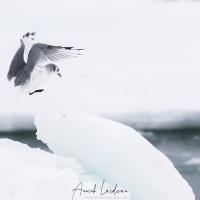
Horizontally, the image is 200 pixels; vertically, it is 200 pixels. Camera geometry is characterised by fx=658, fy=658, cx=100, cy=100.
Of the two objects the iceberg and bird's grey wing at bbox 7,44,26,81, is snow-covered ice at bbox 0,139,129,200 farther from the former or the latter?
bird's grey wing at bbox 7,44,26,81

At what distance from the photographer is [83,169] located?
6.75 metres

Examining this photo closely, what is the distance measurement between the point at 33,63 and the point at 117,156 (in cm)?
125

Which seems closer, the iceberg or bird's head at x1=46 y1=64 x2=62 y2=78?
the iceberg

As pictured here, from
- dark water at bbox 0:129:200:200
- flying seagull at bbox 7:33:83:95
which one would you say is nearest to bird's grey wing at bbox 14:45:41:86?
flying seagull at bbox 7:33:83:95

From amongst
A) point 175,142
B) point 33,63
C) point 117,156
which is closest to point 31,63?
point 33,63

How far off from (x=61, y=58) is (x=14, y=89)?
66cm

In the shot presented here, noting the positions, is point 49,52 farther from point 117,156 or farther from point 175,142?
point 175,142

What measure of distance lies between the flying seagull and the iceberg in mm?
502

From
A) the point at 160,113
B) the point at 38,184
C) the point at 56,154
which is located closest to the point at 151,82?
the point at 160,113

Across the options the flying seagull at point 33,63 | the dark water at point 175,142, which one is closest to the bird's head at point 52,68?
the flying seagull at point 33,63

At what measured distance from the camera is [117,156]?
6602mm

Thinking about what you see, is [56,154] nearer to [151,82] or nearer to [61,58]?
[61,58]

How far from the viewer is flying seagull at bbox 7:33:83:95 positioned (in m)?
6.48

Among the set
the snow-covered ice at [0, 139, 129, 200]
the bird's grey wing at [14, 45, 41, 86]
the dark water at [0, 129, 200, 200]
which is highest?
the dark water at [0, 129, 200, 200]
